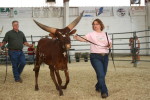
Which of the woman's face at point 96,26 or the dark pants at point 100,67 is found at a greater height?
the woman's face at point 96,26

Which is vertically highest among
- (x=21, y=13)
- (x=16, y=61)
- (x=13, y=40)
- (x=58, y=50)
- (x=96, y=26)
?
(x=21, y=13)

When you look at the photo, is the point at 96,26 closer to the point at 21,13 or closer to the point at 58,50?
the point at 58,50

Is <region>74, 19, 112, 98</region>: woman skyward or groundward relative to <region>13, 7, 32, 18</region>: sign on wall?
groundward

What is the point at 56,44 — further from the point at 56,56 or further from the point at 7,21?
the point at 7,21

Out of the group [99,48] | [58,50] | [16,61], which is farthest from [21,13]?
[99,48]

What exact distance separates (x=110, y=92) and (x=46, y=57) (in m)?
1.62

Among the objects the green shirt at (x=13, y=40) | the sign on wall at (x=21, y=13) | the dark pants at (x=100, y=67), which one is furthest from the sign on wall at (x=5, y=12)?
the dark pants at (x=100, y=67)

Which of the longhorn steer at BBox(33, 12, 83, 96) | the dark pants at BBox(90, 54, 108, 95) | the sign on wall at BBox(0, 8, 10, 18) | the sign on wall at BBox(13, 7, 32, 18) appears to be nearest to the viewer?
the dark pants at BBox(90, 54, 108, 95)

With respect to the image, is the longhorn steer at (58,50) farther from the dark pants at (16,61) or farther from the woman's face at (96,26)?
the dark pants at (16,61)

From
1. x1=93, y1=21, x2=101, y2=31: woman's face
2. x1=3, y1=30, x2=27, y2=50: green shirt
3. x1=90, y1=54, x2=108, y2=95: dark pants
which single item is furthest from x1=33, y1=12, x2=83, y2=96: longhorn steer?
x1=3, y1=30, x2=27, y2=50: green shirt

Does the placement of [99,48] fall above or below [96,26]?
below

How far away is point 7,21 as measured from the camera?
18.5 meters

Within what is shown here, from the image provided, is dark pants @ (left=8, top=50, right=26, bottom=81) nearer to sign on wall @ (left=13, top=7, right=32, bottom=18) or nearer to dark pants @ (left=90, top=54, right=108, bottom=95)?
dark pants @ (left=90, top=54, right=108, bottom=95)

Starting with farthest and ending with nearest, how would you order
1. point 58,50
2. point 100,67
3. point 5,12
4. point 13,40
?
point 5,12
point 13,40
point 58,50
point 100,67
